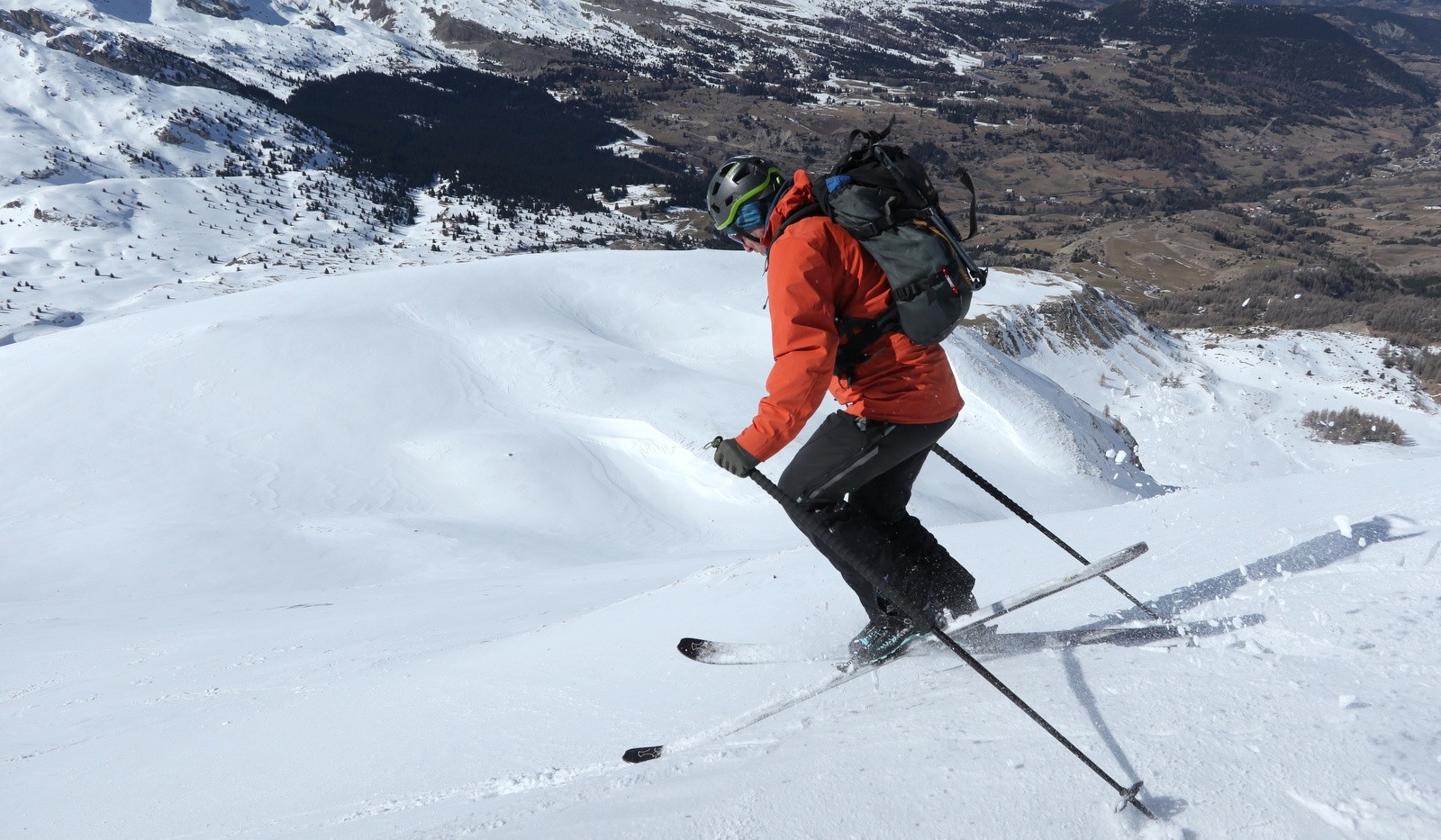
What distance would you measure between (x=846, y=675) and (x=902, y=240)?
6.45 feet

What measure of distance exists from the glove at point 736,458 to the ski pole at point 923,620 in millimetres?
39

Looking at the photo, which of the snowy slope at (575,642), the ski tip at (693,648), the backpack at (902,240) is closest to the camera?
the snowy slope at (575,642)

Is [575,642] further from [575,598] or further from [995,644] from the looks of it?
[995,644]

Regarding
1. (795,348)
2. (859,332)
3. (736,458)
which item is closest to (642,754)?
(736,458)

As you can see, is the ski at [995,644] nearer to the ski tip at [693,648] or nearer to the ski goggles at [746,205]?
the ski tip at [693,648]

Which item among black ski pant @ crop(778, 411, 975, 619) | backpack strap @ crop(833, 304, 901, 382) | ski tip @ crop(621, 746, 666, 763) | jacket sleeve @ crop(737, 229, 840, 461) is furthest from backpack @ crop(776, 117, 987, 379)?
ski tip @ crop(621, 746, 666, 763)

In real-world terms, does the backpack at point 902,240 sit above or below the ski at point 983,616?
above

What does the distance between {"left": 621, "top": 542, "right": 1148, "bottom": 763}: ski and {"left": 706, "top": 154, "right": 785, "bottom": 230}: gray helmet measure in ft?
7.60

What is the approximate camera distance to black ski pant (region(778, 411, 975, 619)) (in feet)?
10.9

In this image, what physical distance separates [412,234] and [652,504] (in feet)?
443

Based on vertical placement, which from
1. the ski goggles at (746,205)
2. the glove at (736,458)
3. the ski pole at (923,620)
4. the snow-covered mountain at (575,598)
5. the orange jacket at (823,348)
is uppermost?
the ski goggles at (746,205)

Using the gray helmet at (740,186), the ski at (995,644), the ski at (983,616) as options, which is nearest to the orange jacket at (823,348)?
the gray helmet at (740,186)

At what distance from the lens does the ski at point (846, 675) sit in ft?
9.62

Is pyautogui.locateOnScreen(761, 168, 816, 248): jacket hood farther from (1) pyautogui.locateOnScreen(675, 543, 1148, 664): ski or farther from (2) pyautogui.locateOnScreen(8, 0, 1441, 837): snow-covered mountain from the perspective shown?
(2) pyautogui.locateOnScreen(8, 0, 1441, 837): snow-covered mountain
